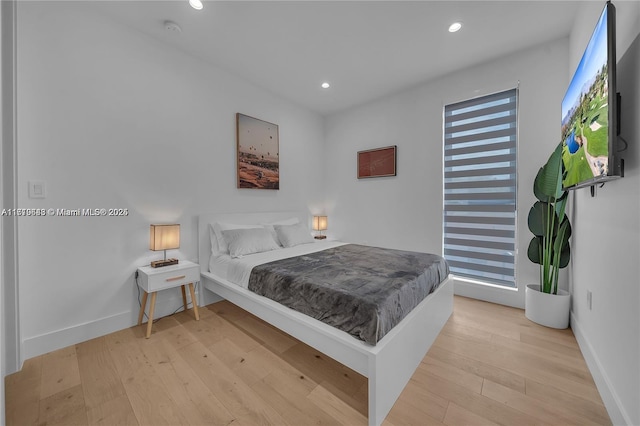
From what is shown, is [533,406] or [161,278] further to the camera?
[161,278]

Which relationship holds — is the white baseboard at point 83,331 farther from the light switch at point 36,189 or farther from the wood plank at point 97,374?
the light switch at point 36,189

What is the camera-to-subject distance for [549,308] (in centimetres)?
228

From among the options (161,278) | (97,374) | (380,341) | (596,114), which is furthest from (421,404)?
(161,278)

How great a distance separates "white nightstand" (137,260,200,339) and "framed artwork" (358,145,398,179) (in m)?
2.80

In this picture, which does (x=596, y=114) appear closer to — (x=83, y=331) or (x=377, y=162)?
(x=377, y=162)

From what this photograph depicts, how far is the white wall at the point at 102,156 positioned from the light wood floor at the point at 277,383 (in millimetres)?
419

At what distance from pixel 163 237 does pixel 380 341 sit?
7.00 ft

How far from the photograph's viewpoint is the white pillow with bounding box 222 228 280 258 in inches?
106

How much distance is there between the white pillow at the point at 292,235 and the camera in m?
3.24

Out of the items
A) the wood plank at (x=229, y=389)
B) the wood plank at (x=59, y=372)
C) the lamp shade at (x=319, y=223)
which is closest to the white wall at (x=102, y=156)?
the wood plank at (x=59, y=372)

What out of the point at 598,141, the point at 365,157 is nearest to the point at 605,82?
the point at 598,141

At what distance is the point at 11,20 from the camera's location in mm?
1742

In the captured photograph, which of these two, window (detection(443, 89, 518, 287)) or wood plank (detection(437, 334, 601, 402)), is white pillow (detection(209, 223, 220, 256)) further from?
window (detection(443, 89, 518, 287))

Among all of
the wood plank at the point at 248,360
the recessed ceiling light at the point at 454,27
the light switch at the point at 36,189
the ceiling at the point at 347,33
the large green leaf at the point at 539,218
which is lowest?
the wood plank at the point at 248,360
